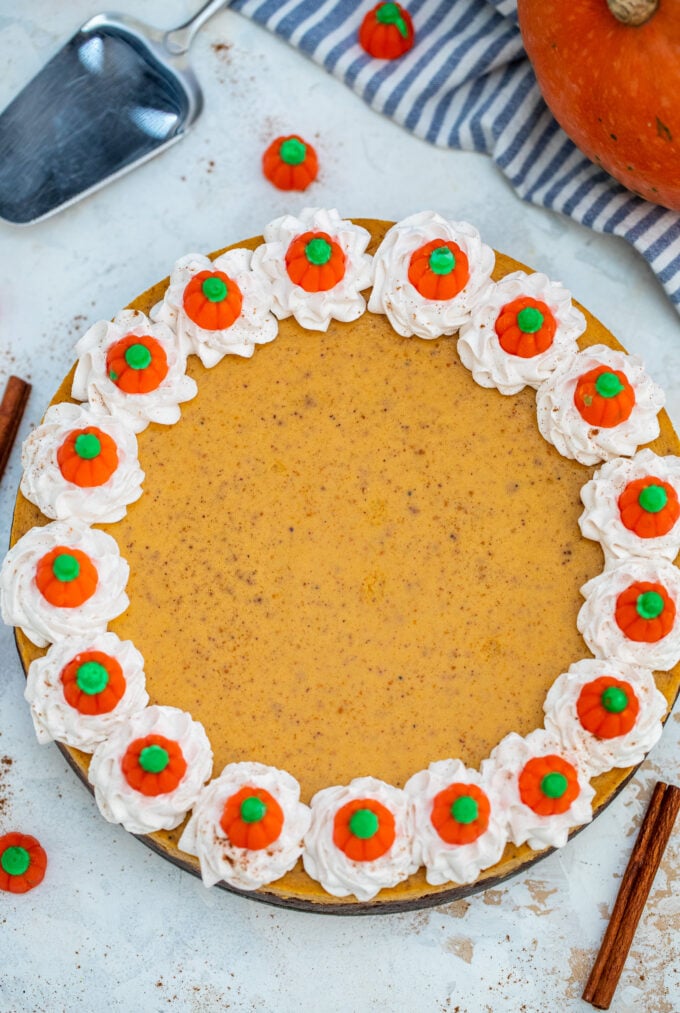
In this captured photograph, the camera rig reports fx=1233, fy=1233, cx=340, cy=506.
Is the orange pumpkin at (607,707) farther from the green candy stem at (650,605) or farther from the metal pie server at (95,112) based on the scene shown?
the metal pie server at (95,112)

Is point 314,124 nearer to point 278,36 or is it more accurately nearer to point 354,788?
point 278,36

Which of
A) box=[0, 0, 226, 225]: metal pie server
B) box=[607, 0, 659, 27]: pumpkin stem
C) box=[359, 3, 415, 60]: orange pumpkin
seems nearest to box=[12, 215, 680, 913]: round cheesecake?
box=[0, 0, 226, 225]: metal pie server

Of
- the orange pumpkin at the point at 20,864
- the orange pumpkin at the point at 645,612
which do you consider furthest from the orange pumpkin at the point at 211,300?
the orange pumpkin at the point at 20,864

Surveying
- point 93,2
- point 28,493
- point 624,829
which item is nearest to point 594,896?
point 624,829

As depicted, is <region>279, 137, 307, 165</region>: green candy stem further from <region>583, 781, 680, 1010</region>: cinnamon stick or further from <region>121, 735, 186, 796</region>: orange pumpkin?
<region>583, 781, 680, 1010</region>: cinnamon stick

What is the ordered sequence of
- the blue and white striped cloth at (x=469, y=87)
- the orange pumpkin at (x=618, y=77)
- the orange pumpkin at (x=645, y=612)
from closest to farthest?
the orange pumpkin at (x=645, y=612) < the orange pumpkin at (x=618, y=77) < the blue and white striped cloth at (x=469, y=87)
